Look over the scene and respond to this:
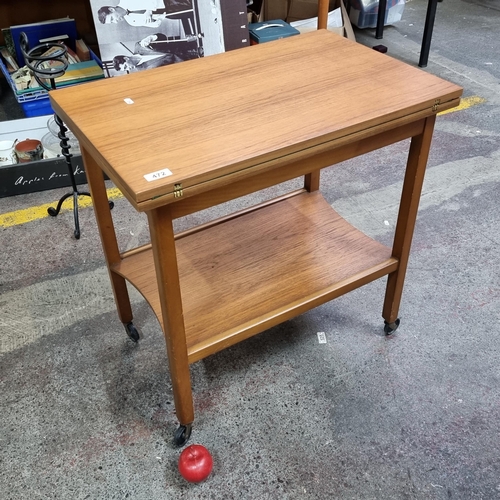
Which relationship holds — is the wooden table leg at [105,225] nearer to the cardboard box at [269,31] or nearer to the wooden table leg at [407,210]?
the wooden table leg at [407,210]

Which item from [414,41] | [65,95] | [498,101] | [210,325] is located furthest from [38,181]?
[414,41]

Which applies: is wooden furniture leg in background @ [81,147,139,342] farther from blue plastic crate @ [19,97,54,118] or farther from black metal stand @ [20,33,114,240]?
blue plastic crate @ [19,97,54,118]

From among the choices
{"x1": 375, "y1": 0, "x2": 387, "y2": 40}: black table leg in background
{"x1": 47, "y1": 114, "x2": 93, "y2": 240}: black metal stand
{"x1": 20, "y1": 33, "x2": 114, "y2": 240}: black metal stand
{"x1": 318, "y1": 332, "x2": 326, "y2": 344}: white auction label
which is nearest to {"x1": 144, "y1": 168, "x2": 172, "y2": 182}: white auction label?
{"x1": 318, "y1": 332, "x2": 326, "y2": 344}: white auction label

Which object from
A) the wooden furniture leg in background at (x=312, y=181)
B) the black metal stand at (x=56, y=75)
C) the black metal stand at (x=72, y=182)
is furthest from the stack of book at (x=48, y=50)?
the wooden furniture leg in background at (x=312, y=181)

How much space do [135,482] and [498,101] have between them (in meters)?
2.67

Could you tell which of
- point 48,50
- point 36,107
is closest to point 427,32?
point 48,50

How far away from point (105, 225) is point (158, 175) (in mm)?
528

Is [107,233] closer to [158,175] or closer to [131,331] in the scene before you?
[131,331]

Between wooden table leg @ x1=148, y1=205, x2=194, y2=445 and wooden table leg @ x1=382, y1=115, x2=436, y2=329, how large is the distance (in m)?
0.65

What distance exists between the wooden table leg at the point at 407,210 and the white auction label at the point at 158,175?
66cm

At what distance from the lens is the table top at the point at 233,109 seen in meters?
1.08

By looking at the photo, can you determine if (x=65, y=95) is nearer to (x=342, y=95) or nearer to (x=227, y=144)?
(x=227, y=144)

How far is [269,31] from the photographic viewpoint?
3094 millimetres

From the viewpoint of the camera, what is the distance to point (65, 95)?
1337 mm
